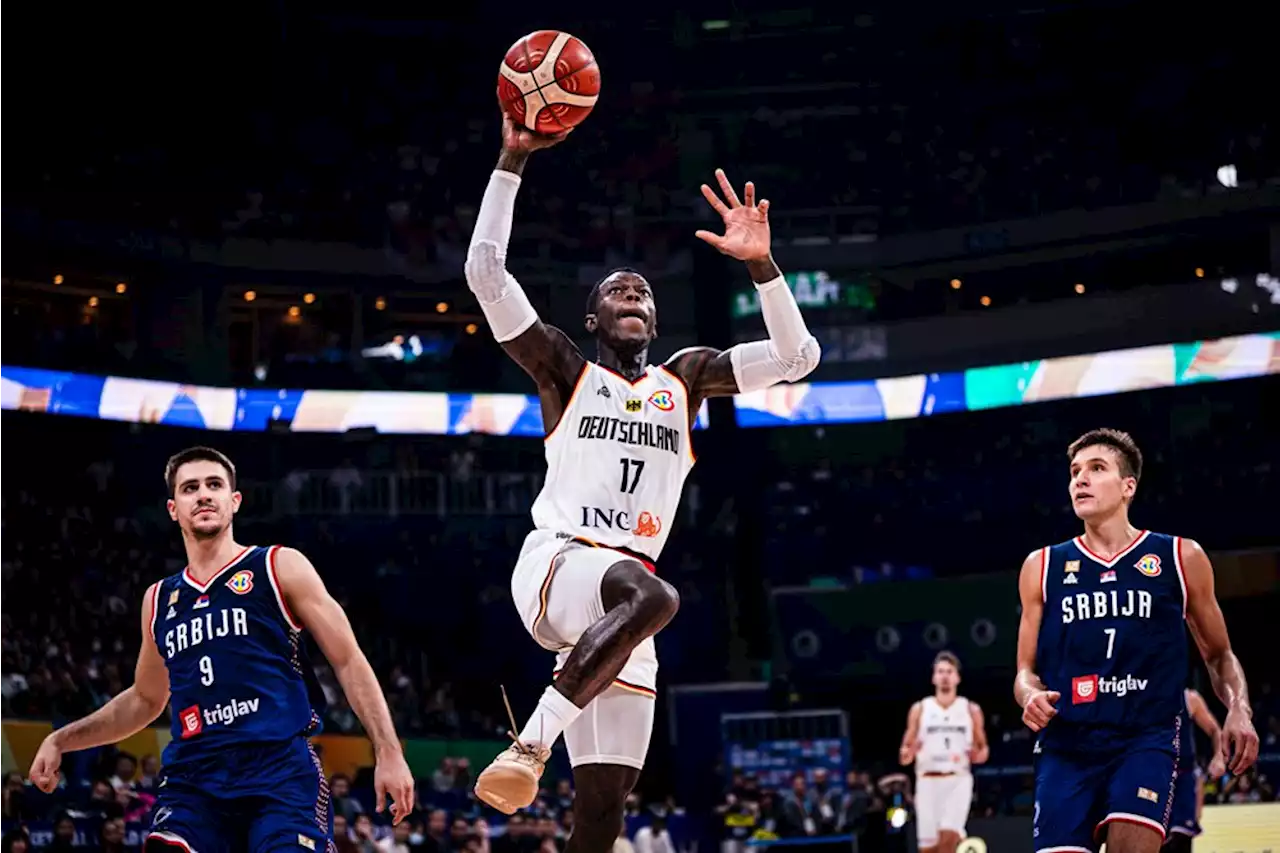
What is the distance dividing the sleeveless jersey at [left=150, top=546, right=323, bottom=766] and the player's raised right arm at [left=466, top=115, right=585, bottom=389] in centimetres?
151

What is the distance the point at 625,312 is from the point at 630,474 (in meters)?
0.78

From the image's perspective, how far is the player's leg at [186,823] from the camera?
19.6ft

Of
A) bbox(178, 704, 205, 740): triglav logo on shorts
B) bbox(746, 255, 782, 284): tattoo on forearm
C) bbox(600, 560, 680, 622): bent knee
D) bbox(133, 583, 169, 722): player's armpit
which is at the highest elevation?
bbox(746, 255, 782, 284): tattoo on forearm

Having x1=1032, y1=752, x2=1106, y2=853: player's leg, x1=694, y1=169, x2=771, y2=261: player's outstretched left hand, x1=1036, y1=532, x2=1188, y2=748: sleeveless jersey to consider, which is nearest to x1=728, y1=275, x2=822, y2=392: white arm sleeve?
x1=694, y1=169, x2=771, y2=261: player's outstretched left hand

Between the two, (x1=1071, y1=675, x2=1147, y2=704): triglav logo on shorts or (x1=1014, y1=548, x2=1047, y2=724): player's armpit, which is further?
(x1=1014, y1=548, x2=1047, y2=724): player's armpit

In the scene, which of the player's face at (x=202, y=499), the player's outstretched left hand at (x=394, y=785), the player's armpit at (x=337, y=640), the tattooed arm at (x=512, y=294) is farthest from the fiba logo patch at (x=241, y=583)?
the tattooed arm at (x=512, y=294)

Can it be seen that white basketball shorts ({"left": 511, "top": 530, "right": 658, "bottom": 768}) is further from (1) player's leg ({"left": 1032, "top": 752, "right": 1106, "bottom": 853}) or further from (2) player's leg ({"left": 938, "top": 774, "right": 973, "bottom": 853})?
(2) player's leg ({"left": 938, "top": 774, "right": 973, "bottom": 853})

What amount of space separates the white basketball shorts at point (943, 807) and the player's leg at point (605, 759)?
951cm

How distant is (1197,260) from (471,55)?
16105 millimetres

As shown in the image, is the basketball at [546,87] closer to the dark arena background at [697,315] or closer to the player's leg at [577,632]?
the player's leg at [577,632]

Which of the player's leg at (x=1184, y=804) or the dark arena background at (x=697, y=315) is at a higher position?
the dark arena background at (x=697, y=315)

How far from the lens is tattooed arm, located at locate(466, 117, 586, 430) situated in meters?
7.18

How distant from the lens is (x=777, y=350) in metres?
7.56

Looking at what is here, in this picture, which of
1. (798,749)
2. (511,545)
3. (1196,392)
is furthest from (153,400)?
(1196,392)
